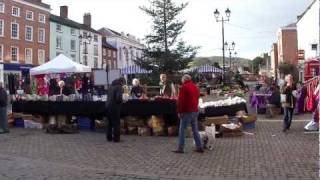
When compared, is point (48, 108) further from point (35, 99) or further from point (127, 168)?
point (127, 168)

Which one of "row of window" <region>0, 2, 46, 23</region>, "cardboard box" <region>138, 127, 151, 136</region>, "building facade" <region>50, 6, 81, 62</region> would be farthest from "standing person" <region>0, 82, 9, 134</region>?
"building facade" <region>50, 6, 81, 62</region>

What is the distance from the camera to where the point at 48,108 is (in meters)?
17.1

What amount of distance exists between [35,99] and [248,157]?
9385 millimetres

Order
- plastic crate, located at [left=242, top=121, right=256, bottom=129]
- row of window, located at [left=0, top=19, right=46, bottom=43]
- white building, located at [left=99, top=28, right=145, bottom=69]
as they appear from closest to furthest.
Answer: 1. plastic crate, located at [left=242, top=121, right=256, bottom=129]
2. row of window, located at [left=0, top=19, right=46, bottom=43]
3. white building, located at [left=99, top=28, right=145, bottom=69]

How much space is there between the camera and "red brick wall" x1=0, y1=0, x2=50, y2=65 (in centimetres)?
5728

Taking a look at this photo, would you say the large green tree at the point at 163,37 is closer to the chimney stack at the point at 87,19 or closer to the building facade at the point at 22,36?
the building facade at the point at 22,36

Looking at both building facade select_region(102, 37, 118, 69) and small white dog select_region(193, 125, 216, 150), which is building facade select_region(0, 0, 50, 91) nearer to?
building facade select_region(102, 37, 118, 69)

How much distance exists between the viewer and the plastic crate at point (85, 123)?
16.8 metres

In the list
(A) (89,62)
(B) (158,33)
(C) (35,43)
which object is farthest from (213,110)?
(A) (89,62)

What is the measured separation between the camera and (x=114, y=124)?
13.9 metres

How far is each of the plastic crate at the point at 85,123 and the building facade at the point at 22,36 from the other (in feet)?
128

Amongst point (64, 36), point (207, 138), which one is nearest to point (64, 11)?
point (64, 36)

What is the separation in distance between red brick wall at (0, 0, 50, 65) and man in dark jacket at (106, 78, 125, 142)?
4566cm

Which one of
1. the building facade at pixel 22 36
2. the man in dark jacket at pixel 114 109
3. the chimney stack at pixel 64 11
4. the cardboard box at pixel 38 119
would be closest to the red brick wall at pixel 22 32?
the building facade at pixel 22 36
